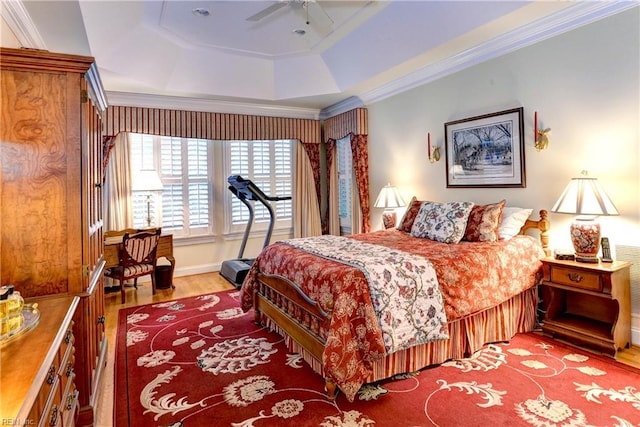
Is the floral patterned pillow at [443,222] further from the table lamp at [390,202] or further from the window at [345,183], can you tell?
the window at [345,183]

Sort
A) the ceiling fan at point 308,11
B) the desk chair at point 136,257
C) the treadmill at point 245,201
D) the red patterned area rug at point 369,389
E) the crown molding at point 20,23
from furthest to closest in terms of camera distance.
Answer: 1. the treadmill at point 245,201
2. the desk chair at point 136,257
3. the ceiling fan at point 308,11
4. the crown molding at point 20,23
5. the red patterned area rug at point 369,389

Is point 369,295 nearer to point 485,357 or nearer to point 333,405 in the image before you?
point 333,405

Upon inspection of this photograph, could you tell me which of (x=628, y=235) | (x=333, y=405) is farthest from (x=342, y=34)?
(x=333, y=405)

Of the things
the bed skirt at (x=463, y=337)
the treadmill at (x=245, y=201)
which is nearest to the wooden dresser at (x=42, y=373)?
the bed skirt at (x=463, y=337)

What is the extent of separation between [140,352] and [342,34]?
4.02 metres

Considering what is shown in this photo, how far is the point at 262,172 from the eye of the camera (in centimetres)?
633

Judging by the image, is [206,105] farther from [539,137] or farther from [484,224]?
[539,137]

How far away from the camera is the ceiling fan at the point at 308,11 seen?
3.06 meters

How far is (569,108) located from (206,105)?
4.70 meters

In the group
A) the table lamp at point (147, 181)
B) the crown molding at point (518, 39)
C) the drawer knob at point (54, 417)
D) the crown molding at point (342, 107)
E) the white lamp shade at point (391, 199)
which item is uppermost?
the crown molding at point (342, 107)

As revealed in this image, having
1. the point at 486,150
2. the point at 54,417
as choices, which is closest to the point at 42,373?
the point at 54,417

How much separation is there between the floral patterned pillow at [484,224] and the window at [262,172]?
3.71 m

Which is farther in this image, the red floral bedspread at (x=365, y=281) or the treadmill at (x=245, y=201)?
the treadmill at (x=245, y=201)

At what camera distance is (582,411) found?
2107mm
